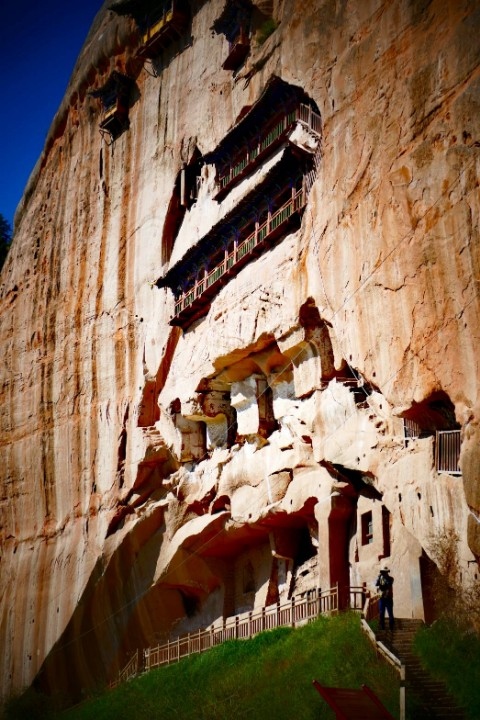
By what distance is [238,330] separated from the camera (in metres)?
29.8

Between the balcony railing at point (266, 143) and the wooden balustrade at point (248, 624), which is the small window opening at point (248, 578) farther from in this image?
the balcony railing at point (266, 143)

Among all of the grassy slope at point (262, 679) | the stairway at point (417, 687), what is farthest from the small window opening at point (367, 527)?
the stairway at point (417, 687)

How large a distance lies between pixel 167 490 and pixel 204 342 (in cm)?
538

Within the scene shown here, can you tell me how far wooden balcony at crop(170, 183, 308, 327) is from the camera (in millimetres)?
28883

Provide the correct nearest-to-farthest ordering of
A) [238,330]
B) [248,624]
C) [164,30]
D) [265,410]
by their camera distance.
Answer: [248,624]
[238,330]
[265,410]
[164,30]

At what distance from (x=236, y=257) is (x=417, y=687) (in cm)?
1667

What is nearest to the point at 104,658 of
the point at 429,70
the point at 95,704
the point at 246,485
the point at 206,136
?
the point at 95,704

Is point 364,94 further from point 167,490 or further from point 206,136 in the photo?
point 167,490

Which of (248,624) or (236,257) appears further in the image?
(236,257)

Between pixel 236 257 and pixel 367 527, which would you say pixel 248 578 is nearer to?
pixel 367 527

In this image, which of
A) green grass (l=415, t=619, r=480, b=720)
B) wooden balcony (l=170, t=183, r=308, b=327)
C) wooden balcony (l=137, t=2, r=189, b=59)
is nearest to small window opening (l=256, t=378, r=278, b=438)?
wooden balcony (l=170, t=183, r=308, b=327)

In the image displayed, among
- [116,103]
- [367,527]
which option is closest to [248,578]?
[367,527]

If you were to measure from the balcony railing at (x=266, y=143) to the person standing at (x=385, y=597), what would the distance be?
45.5 feet

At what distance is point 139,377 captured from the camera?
35000mm
